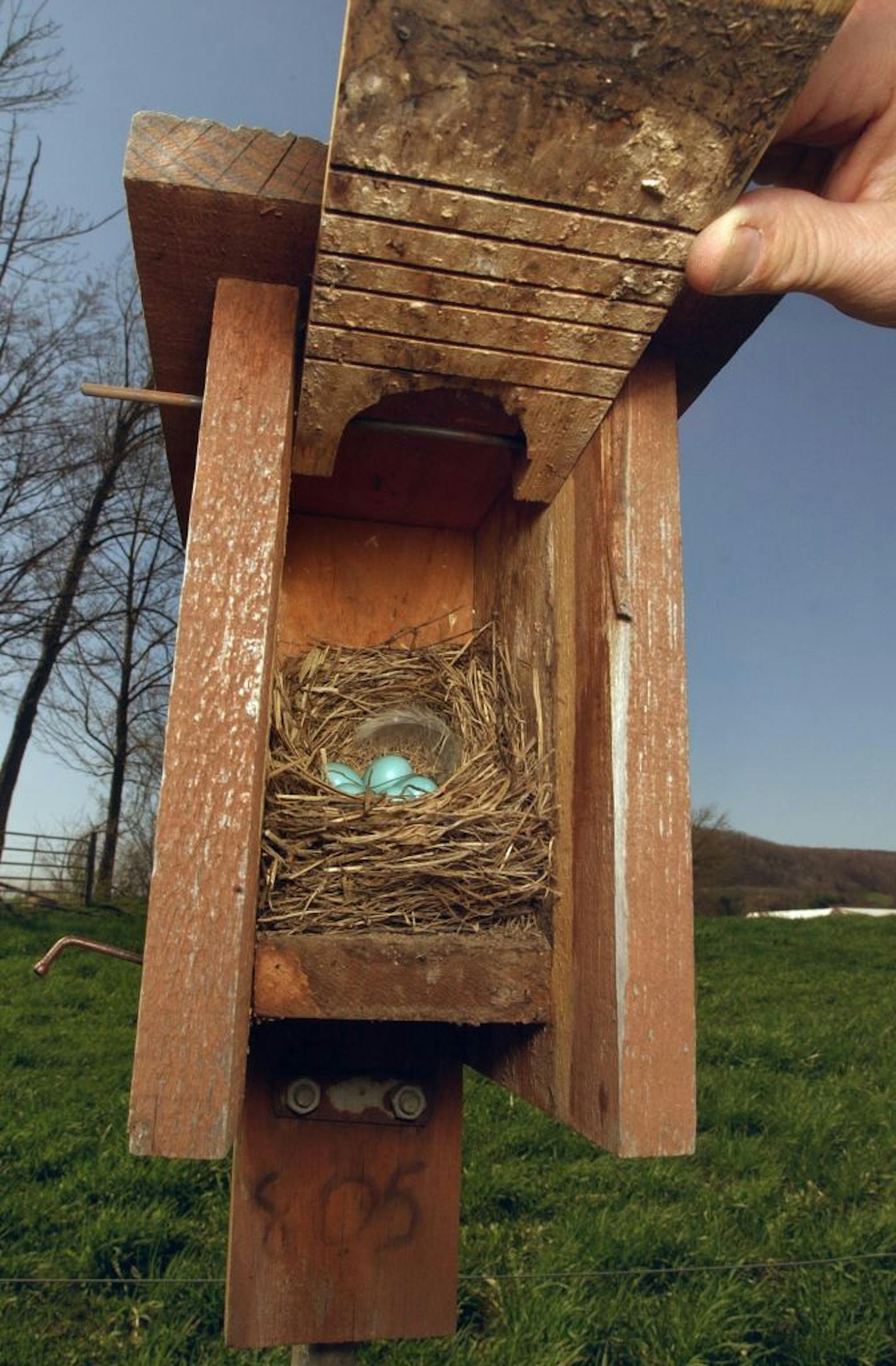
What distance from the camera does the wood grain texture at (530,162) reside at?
885mm

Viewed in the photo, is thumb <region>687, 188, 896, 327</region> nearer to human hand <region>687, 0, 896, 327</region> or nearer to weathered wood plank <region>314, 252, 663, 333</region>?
human hand <region>687, 0, 896, 327</region>

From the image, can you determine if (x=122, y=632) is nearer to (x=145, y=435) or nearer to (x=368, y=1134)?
(x=145, y=435)

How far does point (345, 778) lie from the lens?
1751mm

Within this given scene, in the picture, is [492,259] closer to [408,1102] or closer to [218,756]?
[218,756]

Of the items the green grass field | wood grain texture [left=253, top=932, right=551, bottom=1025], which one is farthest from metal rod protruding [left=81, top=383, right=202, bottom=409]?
the green grass field

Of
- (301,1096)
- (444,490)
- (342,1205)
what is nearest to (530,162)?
(444,490)

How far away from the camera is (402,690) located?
1851mm

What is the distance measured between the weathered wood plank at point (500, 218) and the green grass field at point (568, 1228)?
256 cm

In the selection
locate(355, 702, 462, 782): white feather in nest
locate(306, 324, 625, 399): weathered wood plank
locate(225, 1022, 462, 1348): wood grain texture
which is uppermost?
locate(306, 324, 625, 399): weathered wood plank

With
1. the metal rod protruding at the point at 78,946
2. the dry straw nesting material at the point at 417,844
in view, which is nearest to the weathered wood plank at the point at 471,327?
the dry straw nesting material at the point at 417,844

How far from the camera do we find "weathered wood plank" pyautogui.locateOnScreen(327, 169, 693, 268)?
104cm

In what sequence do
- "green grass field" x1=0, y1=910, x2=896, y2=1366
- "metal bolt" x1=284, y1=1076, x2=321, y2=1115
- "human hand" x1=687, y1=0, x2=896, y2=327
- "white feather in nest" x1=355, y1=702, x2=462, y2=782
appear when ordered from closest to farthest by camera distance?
"human hand" x1=687, y1=0, x2=896, y2=327 → "metal bolt" x1=284, y1=1076, x2=321, y2=1115 → "white feather in nest" x1=355, y1=702, x2=462, y2=782 → "green grass field" x1=0, y1=910, x2=896, y2=1366

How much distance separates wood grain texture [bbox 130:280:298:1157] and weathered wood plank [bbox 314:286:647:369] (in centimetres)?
16

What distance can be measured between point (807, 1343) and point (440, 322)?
2856mm
